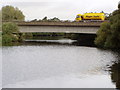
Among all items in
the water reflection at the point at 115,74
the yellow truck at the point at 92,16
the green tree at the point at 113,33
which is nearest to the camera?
the water reflection at the point at 115,74

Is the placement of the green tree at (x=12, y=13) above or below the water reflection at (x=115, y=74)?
above

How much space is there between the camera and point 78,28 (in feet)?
287

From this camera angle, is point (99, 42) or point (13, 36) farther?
point (13, 36)

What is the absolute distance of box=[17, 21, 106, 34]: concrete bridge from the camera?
283 ft

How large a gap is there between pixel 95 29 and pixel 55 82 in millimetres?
57289

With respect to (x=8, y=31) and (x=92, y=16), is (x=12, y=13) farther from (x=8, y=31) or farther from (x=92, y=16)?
(x=8, y=31)

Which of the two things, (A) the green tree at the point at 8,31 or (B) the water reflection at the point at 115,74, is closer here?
(B) the water reflection at the point at 115,74

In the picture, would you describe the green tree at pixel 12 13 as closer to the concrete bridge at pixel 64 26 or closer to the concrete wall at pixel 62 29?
the concrete wall at pixel 62 29

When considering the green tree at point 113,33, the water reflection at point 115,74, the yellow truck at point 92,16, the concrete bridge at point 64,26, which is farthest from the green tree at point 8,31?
the water reflection at point 115,74

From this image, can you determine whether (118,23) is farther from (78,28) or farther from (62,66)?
(78,28)

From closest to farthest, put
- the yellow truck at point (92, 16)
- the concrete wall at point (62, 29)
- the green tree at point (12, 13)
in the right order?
the concrete wall at point (62, 29)
the yellow truck at point (92, 16)
the green tree at point (12, 13)

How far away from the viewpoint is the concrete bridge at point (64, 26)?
8627cm

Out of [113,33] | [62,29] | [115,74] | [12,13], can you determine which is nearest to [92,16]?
[62,29]

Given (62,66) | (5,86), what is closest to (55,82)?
(5,86)
